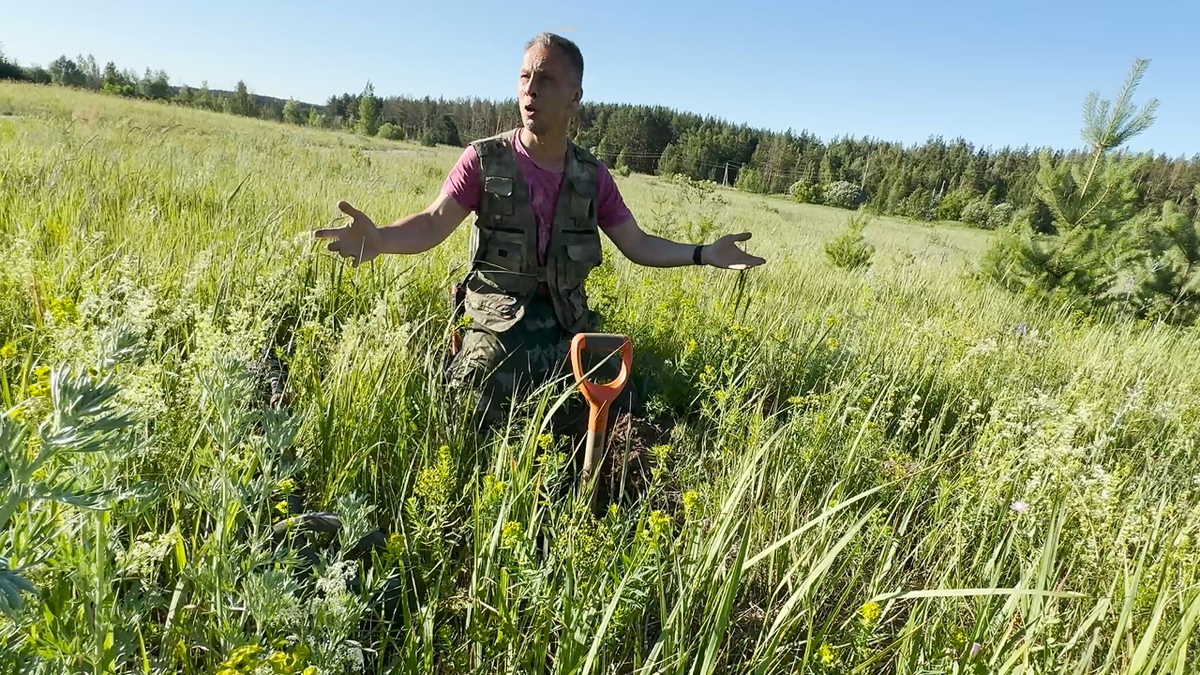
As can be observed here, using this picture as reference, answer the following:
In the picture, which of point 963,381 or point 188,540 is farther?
point 963,381

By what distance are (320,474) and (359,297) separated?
3.56 ft

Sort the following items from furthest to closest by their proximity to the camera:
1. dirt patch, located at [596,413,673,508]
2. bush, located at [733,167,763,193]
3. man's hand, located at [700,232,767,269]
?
bush, located at [733,167,763,193] < man's hand, located at [700,232,767,269] < dirt patch, located at [596,413,673,508]

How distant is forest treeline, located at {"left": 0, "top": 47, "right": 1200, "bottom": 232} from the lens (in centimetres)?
4600

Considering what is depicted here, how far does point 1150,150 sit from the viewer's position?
18.1 feet

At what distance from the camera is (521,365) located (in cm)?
238

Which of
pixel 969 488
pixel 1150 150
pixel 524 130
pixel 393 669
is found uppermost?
pixel 1150 150

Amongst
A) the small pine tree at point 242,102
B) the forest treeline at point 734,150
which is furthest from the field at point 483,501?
the small pine tree at point 242,102

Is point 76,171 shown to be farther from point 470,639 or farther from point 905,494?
point 905,494

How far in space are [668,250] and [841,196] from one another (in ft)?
162

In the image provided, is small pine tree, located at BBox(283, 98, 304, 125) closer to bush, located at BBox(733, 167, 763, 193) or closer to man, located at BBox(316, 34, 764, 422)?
bush, located at BBox(733, 167, 763, 193)

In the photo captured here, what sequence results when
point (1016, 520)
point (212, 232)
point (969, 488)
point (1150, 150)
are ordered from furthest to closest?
1. point (1150, 150)
2. point (212, 232)
3. point (969, 488)
4. point (1016, 520)

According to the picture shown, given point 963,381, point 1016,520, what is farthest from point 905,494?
point 963,381

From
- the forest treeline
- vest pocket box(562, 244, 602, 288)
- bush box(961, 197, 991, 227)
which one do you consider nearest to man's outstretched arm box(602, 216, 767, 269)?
vest pocket box(562, 244, 602, 288)

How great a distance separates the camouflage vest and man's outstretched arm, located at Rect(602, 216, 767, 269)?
0.74ft
